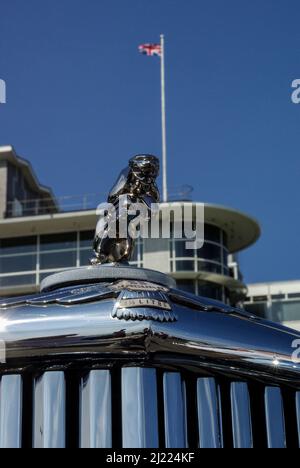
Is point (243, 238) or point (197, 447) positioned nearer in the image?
point (197, 447)

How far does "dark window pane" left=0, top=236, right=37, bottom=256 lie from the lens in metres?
32.0

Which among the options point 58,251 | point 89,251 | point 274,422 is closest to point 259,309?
point 89,251

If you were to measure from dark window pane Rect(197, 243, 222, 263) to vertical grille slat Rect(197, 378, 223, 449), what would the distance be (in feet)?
88.4

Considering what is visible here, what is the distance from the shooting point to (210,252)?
103 feet

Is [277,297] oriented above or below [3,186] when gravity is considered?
below

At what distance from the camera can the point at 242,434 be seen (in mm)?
3891

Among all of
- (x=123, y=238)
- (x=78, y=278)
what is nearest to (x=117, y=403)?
(x=78, y=278)

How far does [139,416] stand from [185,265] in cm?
2652

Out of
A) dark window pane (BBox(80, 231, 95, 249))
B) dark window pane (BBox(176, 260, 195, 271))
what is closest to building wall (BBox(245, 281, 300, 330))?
dark window pane (BBox(176, 260, 195, 271))

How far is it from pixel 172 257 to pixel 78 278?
26017mm

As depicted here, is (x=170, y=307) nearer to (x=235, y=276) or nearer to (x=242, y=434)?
(x=242, y=434)

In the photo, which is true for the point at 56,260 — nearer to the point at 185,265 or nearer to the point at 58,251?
the point at 58,251

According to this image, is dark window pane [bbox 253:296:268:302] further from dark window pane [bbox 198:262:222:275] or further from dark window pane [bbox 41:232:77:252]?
dark window pane [bbox 41:232:77:252]
